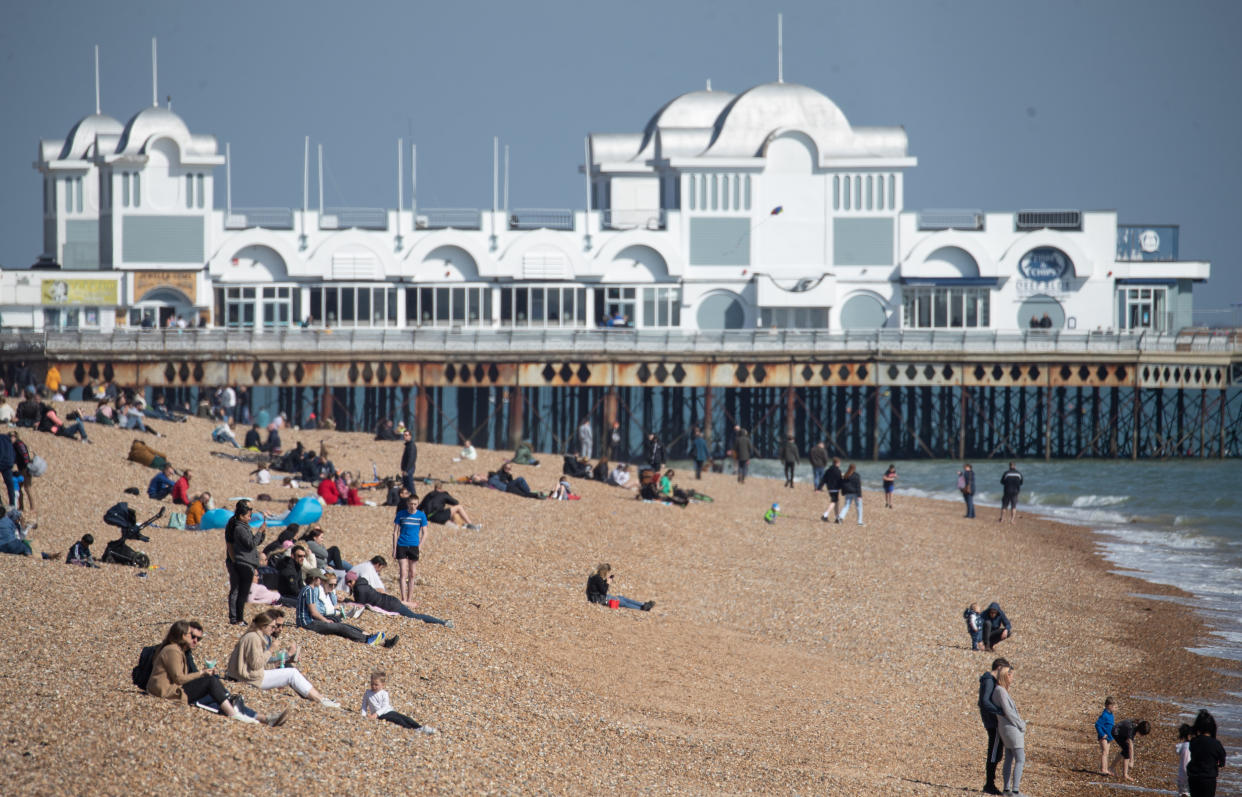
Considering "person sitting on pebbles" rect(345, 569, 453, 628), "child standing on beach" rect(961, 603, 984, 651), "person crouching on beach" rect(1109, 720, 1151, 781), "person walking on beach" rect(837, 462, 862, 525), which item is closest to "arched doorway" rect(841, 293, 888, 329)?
"person walking on beach" rect(837, 462, 862, 525)

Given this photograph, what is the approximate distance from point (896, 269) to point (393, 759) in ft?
132

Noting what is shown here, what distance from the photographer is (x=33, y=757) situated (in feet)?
31.9

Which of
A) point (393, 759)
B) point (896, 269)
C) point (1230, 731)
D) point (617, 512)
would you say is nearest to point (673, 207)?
point (896, 269)

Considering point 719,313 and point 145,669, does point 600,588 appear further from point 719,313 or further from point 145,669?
point 719,313

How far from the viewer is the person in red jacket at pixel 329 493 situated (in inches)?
953

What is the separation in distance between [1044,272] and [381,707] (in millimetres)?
41632

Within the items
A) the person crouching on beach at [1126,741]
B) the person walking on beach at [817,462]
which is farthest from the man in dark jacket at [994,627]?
the person walking on beach at [817,462]

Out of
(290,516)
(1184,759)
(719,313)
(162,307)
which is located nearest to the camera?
(1184,759)

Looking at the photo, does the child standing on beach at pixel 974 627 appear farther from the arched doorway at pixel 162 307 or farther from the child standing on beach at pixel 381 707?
the arched doorway at pixel 162 307

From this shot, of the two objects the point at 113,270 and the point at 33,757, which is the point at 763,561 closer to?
the point at 33,757

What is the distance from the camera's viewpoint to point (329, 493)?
24.3 m

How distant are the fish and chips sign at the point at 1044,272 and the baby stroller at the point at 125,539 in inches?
1410

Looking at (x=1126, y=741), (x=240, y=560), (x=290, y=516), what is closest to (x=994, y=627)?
(x=1126, y=741)

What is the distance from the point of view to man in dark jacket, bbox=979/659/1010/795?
1219 centimetres
